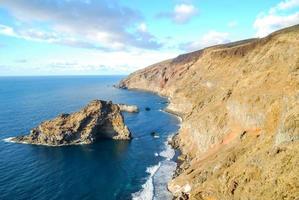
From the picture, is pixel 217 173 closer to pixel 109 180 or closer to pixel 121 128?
pixel 109 180

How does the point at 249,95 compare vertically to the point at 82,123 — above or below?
above

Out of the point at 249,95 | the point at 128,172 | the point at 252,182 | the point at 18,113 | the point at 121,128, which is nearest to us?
the point at 252,182

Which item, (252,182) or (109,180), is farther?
(109,180)

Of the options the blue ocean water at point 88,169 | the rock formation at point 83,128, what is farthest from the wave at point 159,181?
the rock formation at point 83,128

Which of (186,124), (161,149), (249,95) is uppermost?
(249,95)

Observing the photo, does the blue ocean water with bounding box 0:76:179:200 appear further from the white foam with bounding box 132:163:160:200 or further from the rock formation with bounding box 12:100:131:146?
the rock formation with bounding box 12:100:131:146

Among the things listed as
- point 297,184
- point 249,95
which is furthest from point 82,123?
point 297,184

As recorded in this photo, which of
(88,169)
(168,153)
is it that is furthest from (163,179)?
(168,153)
